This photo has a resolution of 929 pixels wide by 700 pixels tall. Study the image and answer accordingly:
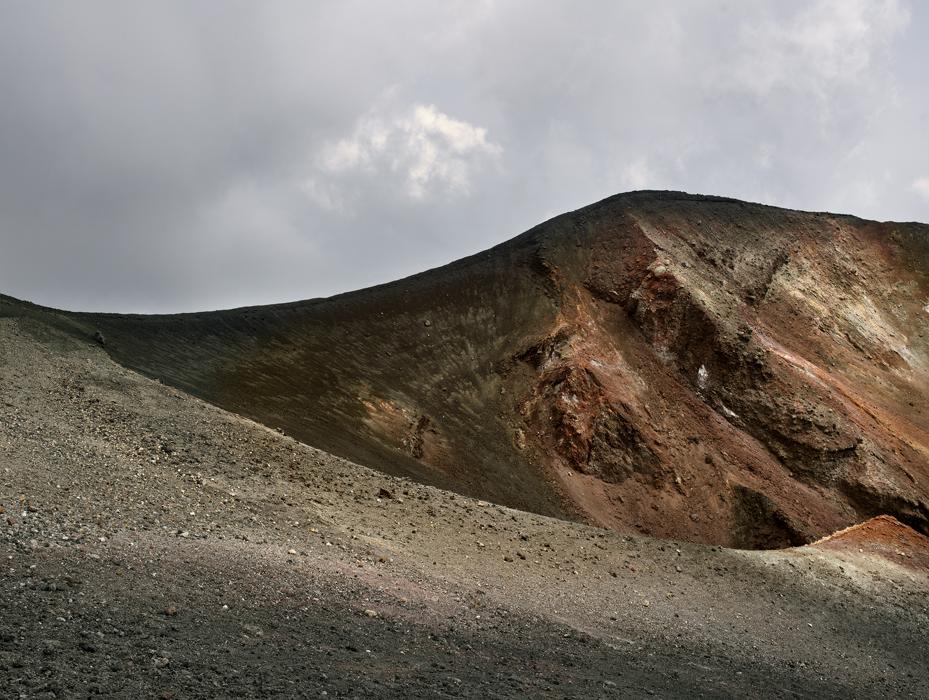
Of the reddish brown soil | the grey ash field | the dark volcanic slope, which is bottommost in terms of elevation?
the grey ash field

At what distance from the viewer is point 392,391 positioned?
25875 millimetres

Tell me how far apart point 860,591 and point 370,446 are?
42.4 feet

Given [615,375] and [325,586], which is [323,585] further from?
[615,375]

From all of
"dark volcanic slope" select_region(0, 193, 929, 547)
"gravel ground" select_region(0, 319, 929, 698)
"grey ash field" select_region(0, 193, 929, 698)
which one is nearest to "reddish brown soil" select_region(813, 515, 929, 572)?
"dark volcanic slope" select_region(0, 193, 929, 547)

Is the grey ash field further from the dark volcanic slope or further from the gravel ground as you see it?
the dark volcanic slope

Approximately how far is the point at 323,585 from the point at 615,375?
808 inches

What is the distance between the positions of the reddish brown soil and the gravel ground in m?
1.55

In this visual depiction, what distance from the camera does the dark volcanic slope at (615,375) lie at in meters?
23.4

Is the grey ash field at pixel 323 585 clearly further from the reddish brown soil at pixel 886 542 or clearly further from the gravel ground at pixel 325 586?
the reddish brown soil at pixel 886 542

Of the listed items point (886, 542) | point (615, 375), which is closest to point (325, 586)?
point (886, 542)

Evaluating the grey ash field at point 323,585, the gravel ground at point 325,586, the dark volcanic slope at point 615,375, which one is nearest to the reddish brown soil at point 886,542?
the dark volcanic slope at point 615,375

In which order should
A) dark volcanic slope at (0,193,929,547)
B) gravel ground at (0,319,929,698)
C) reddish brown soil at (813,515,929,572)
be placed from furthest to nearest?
1. dark volcanic slope at (0,193,929,547)
2. reddish brown soil at (813,515,929,572)
3. gravel ground at (0,319,929,698)

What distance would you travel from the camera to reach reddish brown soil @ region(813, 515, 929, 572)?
22.9m

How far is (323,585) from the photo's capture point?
10.4m
